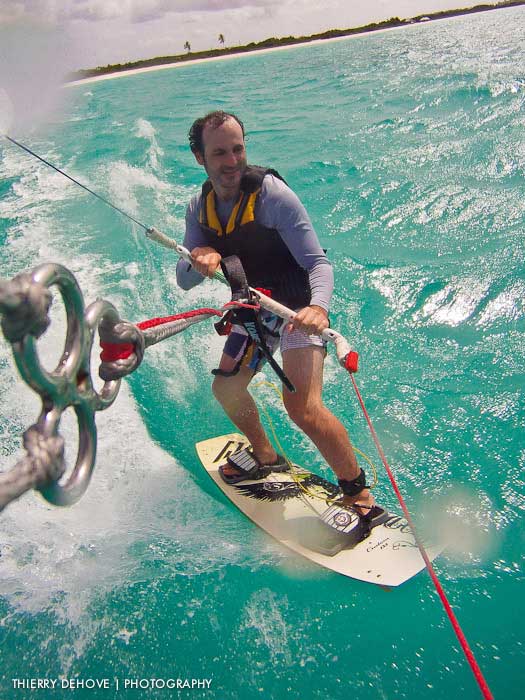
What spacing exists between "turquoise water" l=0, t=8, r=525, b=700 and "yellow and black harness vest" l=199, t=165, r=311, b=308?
120 centimetres

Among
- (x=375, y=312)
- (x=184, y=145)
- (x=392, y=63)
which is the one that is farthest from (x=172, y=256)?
(x=392, y=63)

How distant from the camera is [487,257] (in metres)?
4.94

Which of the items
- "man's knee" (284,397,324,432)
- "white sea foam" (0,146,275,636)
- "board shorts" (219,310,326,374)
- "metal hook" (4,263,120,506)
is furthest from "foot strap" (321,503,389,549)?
"metal hook" (4,263,120,506)

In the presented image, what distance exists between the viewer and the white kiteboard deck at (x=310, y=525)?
2.45 metres

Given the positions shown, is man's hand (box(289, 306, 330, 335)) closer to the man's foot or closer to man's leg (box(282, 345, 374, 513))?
man's leg (box(282, 345, 374, 513))

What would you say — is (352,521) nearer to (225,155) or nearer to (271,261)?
(271,261)

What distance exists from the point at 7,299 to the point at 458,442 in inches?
109

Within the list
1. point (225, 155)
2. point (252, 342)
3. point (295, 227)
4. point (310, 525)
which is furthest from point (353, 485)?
point (225, 155)

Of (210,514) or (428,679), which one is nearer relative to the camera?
(428,679)

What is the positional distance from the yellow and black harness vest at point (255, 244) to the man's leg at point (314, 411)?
1.02ft

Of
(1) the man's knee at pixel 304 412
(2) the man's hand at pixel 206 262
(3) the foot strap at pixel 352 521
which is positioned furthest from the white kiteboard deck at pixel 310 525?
(2) the man's hand at pixel 206 262

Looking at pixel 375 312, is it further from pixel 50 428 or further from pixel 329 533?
pixel 50 428

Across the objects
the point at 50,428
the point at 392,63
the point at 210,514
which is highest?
the point at 392,63

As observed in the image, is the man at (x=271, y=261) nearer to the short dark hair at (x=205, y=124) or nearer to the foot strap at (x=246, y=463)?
the short dark hair at (x=205, y=124)
